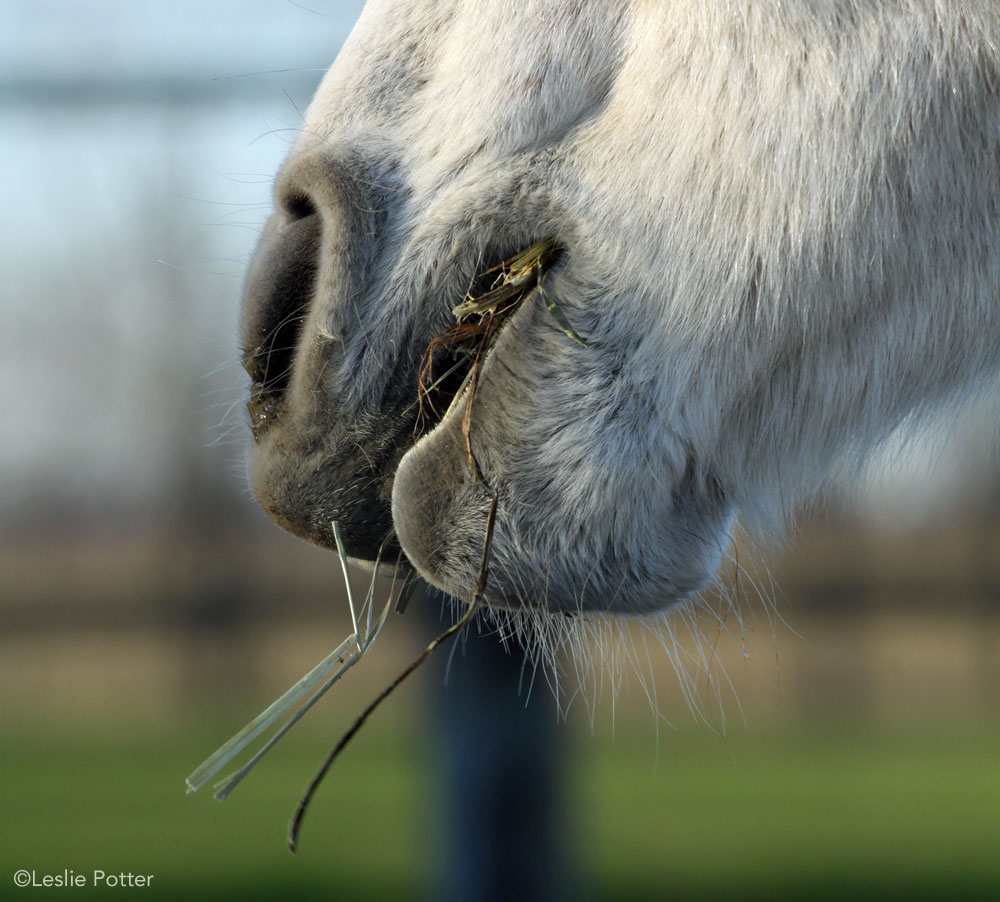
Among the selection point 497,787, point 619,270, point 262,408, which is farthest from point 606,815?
point 619,270

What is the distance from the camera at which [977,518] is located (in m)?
10.8

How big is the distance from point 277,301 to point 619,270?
349 millimetres

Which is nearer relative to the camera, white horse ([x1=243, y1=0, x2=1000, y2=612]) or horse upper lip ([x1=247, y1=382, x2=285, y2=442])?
white horse ([x1=243, y1=0, x2=1000, y2=612])

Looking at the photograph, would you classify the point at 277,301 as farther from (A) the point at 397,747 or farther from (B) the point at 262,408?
(A) the point at 397,747

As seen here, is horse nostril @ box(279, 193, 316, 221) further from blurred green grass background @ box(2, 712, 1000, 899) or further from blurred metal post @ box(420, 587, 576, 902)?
blurred green grass background @ box(2, 712, 1000, 899)

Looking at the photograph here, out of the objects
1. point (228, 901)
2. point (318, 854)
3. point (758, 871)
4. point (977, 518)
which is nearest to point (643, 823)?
point (758, 871)

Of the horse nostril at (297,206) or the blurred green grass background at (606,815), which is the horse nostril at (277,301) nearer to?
the horse nostril at (297,206)

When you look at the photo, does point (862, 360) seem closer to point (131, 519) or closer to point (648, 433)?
point (648, 433)

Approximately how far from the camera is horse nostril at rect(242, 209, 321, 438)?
109cm

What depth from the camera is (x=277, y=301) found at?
3.60ft

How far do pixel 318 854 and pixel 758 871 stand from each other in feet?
7.54

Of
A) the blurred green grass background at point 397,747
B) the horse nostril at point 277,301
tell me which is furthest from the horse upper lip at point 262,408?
the blurred green grass background at point 397,747

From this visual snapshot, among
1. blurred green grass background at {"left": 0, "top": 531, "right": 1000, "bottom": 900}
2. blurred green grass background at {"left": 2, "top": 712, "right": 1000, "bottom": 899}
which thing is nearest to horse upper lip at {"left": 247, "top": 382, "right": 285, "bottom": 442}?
blurred green grass background at {"left": 2, "top": 712, "right": 1000, "bottom": 899}

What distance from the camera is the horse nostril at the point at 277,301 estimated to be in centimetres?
109
